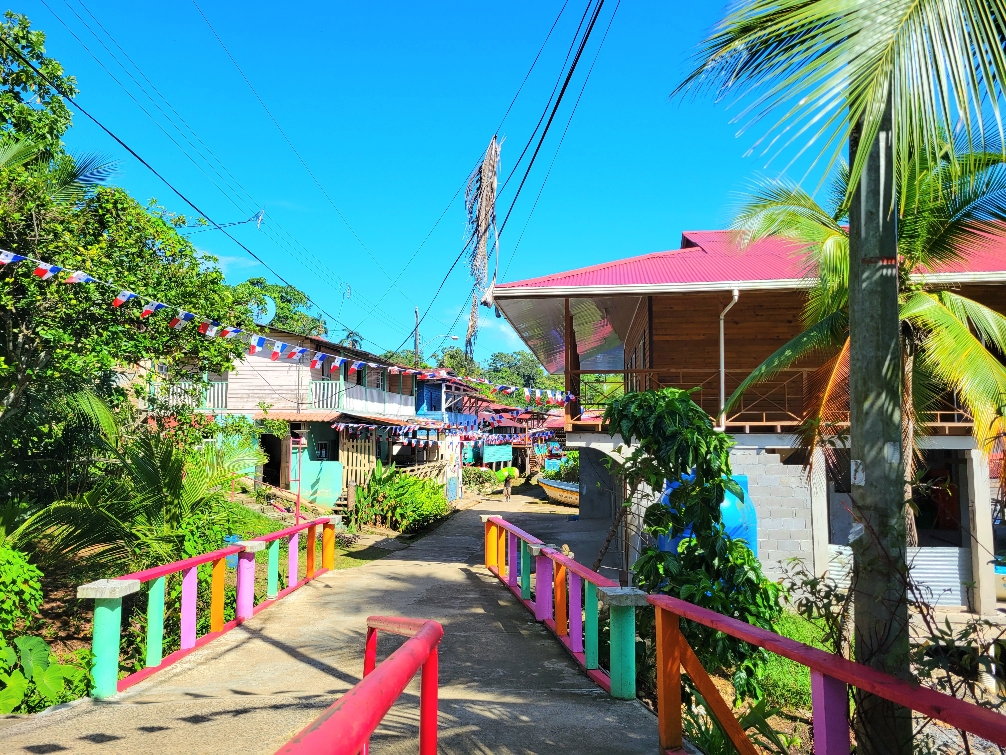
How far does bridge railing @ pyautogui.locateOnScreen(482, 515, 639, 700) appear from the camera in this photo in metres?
4.68

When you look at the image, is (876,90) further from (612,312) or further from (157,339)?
(612,312)

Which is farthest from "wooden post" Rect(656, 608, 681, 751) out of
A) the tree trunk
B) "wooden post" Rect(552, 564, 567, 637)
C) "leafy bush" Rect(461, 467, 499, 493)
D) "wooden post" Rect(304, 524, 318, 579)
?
"leafy bush" Rect(461, 467, 499, 493)

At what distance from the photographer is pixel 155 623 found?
5449 mm

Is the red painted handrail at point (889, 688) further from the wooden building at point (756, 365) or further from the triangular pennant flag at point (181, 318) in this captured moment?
the triangular pennant flag at point (181, 318)

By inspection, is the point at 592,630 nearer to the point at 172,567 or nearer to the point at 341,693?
the point at 341,693

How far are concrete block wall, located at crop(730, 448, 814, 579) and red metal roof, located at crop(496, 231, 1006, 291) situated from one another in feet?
9.77

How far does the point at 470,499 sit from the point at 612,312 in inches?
721

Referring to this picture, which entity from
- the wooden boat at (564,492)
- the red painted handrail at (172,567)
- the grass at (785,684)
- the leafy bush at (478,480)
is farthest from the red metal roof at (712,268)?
the leafy bush at (478,480)

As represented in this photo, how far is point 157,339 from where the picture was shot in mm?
9914

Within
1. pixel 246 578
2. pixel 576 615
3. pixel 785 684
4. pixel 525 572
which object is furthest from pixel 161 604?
pixel 785 684

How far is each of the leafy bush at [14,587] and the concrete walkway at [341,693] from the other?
1.52 m

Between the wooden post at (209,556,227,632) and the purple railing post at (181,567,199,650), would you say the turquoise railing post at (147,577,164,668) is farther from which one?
the wooden post at (209,556,227,632)

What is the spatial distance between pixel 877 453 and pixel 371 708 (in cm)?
235

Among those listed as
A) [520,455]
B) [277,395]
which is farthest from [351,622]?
[520,455]
